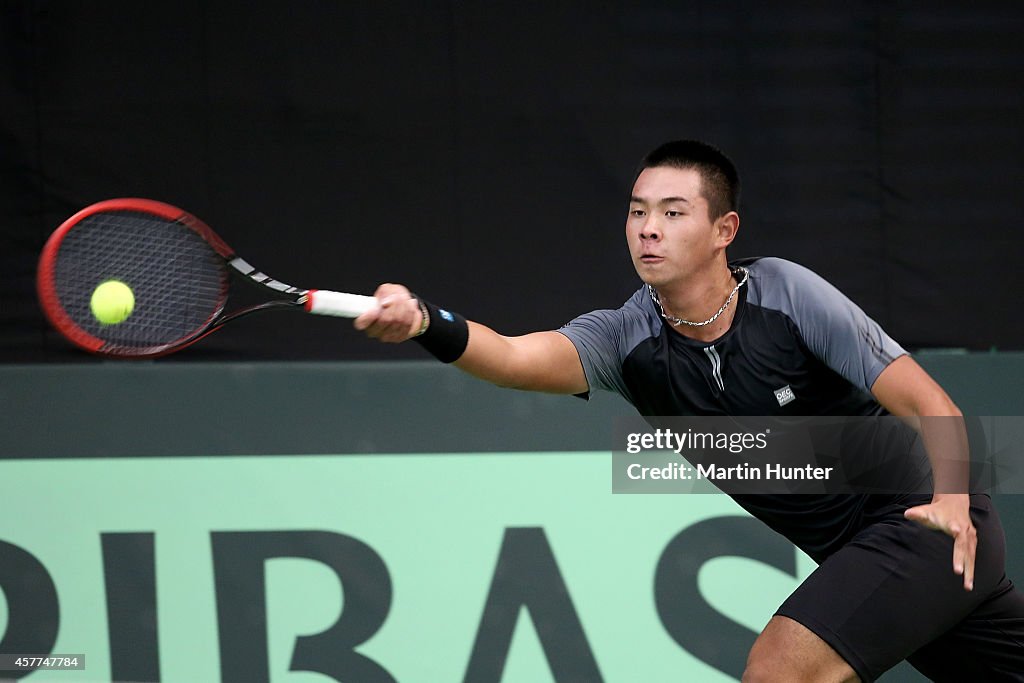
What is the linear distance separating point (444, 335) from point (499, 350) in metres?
0.17

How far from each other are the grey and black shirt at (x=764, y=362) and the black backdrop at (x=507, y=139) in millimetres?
1023

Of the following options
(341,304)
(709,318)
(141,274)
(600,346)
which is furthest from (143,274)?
(709,318)

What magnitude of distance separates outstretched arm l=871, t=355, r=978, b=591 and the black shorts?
0.25 ft

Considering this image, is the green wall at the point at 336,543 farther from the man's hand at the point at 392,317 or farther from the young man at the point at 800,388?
the man's hand at the point at 392,317

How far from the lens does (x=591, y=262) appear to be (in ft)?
13.5

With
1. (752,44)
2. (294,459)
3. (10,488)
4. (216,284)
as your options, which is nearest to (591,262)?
(752,44)

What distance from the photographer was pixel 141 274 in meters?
3.15

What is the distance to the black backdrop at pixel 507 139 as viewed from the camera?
13.2 feet

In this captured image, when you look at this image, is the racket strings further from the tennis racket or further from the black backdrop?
the black backdrop

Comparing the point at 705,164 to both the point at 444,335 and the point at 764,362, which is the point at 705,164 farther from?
the point at 444,335

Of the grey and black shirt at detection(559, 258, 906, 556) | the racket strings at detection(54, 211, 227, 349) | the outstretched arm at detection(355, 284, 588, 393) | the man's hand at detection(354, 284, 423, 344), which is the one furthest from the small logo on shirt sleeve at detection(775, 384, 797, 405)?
the racket strings at detection(54, 211, 227, 349)

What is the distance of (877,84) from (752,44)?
1.34 ft

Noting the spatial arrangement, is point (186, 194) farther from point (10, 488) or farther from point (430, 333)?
point (430, 333)

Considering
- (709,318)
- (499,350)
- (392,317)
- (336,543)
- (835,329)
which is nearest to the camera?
(392,317)
